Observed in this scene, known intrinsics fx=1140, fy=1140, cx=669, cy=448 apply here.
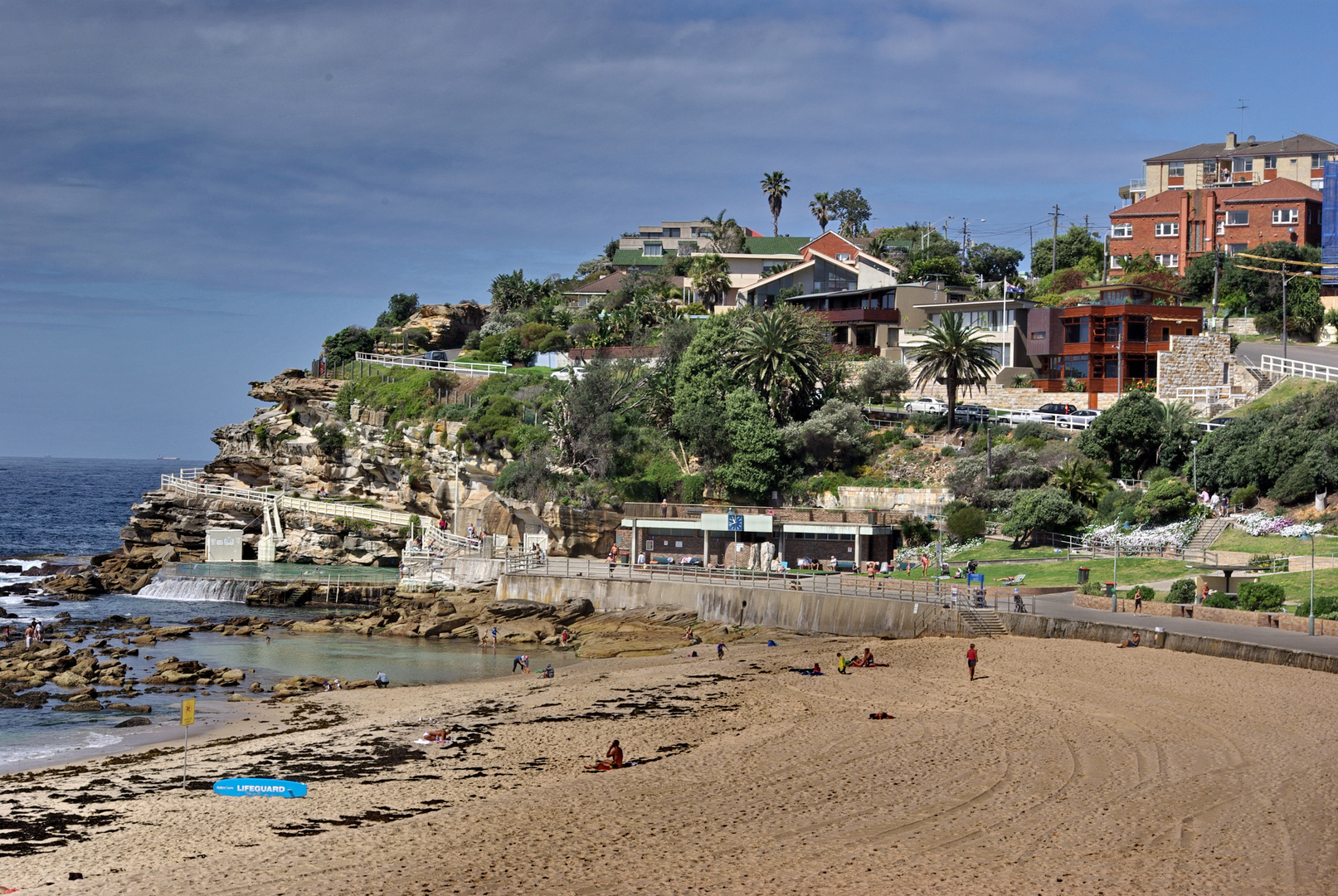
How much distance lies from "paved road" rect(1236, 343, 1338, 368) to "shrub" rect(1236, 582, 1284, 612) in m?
35.4

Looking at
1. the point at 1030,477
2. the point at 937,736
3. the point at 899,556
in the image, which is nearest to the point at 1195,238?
the point at 1030,477

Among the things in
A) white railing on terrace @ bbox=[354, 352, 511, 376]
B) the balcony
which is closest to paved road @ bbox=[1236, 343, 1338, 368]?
the balcony

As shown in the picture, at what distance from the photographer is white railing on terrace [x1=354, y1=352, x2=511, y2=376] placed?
89.6m

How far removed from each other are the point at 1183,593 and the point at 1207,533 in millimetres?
12472

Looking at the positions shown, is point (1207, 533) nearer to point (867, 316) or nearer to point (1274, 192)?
point (867, 316)

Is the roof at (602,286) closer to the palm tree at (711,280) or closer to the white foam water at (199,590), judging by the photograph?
the palm tree at (711,280)

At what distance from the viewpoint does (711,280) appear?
→ 9694 centimetres

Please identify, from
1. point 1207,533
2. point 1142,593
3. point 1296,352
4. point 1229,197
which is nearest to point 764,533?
point 1207,533

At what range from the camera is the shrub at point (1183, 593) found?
129 ft

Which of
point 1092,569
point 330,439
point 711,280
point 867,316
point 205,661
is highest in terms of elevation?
point 711,280

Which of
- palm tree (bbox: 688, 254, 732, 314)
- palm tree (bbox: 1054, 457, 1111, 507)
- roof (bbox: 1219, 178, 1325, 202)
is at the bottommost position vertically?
palm tree (bbox: 1054, 457, 1111, 507)

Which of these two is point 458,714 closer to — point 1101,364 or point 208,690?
point 208,690

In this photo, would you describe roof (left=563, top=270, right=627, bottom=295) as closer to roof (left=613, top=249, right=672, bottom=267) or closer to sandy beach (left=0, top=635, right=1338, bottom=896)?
roof (left=613, top=249, right=672, bottom=267)

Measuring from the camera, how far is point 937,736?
2653cm
